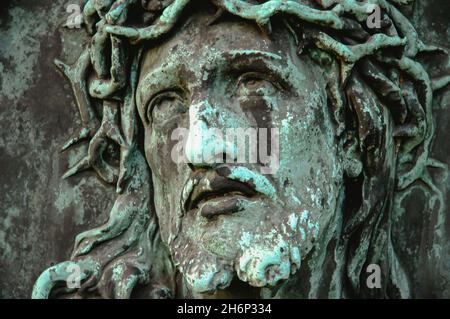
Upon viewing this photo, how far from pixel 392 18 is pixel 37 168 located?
2.79ft

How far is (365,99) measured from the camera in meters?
2.31

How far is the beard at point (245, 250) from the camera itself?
2.16 metres

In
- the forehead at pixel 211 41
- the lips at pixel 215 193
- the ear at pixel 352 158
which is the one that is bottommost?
the lips at pixel 215 193

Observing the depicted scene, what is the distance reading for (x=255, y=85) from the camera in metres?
2.27

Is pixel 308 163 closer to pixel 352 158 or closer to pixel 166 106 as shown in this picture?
pixel 352 158

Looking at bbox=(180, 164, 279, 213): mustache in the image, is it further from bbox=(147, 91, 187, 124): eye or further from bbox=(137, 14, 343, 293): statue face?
bbox=(147, 91, 187, 124): eye

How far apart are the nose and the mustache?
0.02m

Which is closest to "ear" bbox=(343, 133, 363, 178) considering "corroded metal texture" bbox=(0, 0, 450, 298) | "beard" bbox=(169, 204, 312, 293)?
"corroded metal texture" bbox=(0, 0, 450, 298)

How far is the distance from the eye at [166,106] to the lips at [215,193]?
0.54 ft

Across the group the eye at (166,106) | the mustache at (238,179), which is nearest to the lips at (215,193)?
the mustache at (238,179)

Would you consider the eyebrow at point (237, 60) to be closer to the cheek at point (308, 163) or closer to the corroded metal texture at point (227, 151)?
the corroded metal texture at point (227, 151)
